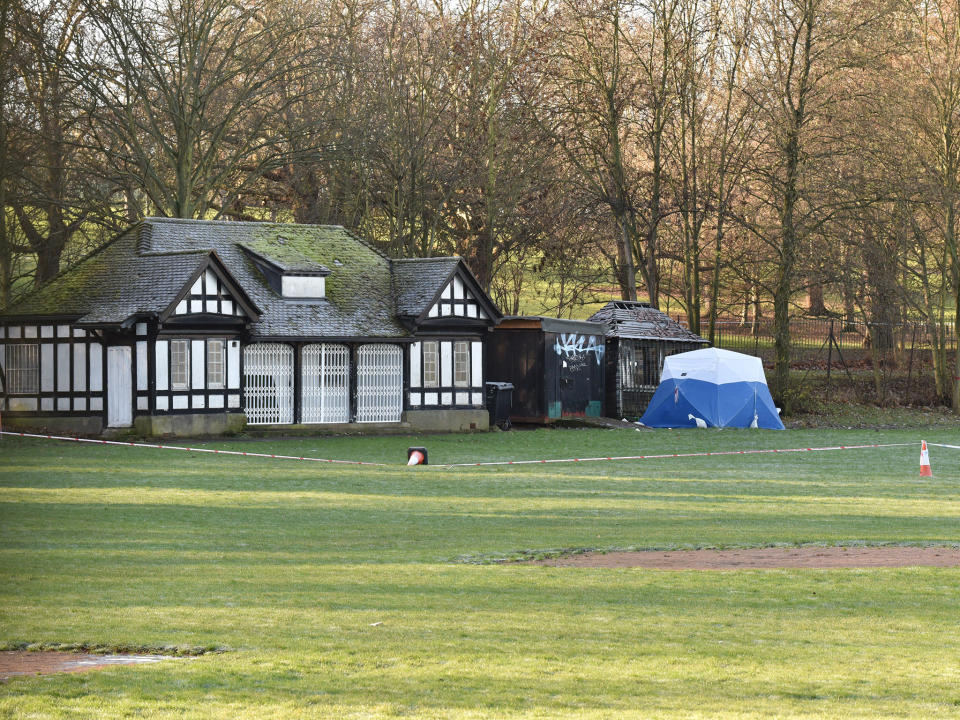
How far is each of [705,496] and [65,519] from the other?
9977 millimetres

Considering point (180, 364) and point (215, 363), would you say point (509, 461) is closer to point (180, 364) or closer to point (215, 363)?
point (215, 363)

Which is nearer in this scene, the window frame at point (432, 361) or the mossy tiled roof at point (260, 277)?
the mossy tiled roof at point (260, 277)

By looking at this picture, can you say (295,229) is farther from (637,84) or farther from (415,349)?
(637,84)

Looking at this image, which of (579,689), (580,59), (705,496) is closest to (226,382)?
(705,496)

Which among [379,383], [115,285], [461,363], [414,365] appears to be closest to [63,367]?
[115,285]

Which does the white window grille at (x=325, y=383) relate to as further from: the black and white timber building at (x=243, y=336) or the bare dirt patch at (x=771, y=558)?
the bare dirt patch at (x=771, y=558)

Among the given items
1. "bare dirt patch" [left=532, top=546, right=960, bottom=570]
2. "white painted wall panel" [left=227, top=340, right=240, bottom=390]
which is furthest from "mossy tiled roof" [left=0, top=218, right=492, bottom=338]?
"bare dirt patch" [left=532, top=546, right=960, bottom=570]

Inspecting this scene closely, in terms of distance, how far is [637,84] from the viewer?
51062mm

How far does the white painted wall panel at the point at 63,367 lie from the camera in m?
37.1

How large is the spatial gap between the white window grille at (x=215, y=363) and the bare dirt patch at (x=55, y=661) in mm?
27342

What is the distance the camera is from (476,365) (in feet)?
135

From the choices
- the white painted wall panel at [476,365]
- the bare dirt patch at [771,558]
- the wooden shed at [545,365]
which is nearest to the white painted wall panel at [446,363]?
the white painted wall panel at [476,365]

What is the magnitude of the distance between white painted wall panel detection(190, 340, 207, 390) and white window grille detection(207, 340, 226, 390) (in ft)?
0.53

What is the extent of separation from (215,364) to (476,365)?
26.6 feet
